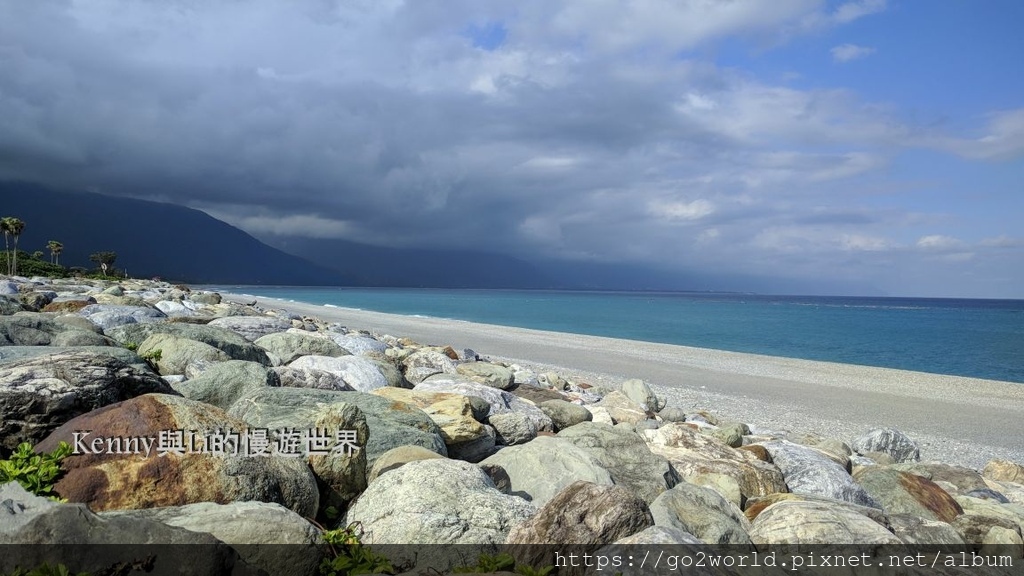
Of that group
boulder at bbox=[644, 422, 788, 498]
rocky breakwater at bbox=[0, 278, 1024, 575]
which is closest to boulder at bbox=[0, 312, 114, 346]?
rocky breakwater at bbox=[0, 278, 1024, 575]

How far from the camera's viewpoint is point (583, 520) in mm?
4977

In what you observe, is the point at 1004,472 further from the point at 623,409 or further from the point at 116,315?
the point at 116,315

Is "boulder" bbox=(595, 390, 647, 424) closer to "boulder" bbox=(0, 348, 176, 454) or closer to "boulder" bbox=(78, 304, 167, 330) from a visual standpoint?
"boulder" bbox=(0, 348, 176, 454)

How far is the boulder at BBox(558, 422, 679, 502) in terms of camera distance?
734 cm

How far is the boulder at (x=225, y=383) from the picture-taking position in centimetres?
786

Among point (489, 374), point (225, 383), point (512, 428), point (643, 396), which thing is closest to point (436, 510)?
point (512, 428)

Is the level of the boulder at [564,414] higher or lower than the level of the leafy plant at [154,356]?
lower

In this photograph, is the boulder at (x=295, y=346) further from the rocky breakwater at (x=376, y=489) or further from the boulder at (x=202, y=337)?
the rocky breakwater at (x=376, y=489)

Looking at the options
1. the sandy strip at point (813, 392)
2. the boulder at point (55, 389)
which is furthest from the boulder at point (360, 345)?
the boulder at point (55, 389)

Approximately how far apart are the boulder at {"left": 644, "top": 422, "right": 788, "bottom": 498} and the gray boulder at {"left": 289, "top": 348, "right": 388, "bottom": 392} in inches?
201

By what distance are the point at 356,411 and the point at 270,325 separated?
46.9 feet

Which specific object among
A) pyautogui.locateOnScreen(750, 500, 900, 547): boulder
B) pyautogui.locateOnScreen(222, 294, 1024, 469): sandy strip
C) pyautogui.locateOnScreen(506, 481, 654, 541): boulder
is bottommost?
pyautogui.locateOnScreen(222, 294, 1024, 469): sandy strip

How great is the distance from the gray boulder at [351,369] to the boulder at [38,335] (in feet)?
10.8

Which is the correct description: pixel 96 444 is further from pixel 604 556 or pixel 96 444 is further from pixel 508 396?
pixel 508 396
